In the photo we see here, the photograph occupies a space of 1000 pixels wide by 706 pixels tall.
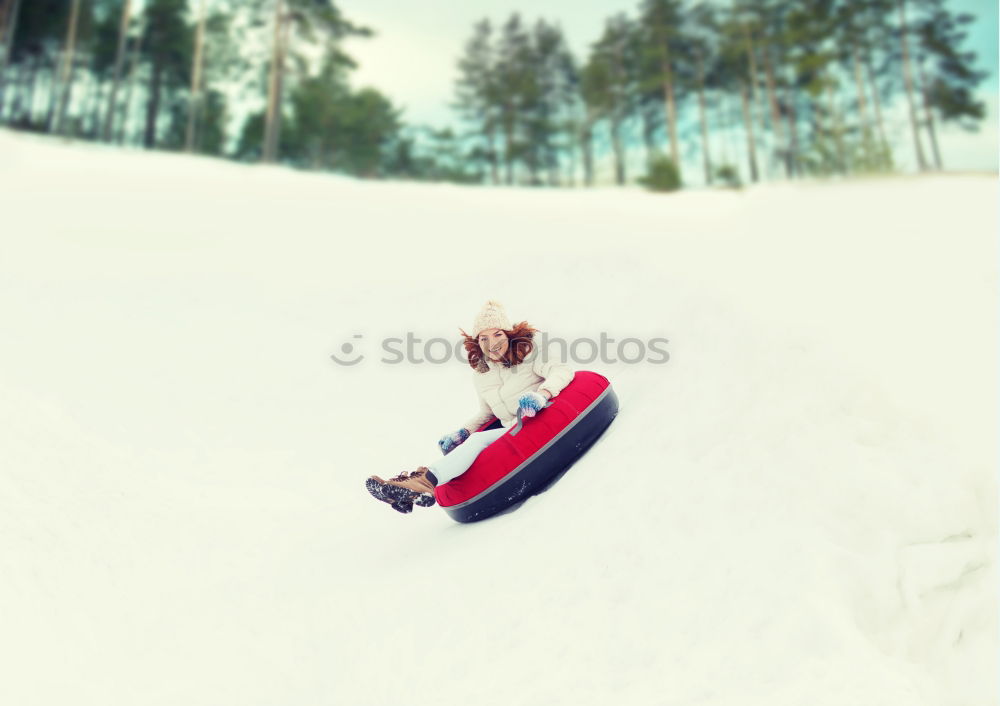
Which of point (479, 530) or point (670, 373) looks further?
point (670, 373)

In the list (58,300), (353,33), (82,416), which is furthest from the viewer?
(353,33)

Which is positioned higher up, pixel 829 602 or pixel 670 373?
pixel 670 373

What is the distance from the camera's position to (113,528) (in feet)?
14.3

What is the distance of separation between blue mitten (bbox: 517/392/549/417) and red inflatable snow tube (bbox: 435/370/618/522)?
9 centimetres

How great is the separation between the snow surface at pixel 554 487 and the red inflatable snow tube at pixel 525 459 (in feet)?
0.60

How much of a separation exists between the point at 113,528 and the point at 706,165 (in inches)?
1023

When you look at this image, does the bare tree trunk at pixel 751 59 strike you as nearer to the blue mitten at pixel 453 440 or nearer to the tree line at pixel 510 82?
the tree line at pixel 510 82

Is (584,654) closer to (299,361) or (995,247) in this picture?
(995,247)

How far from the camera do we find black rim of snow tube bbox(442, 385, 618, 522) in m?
3.94

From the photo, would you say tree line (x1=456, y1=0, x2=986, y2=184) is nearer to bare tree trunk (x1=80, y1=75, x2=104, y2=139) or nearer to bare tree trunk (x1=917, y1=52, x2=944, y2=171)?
bare tree trunk (x1=917, y1=52, x2=944, y2=171)

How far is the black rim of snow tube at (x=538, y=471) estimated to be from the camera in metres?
3.94

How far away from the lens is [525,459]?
154 inches

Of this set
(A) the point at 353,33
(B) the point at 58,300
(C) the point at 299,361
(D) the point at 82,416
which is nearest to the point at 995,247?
(C) the point at 299,361

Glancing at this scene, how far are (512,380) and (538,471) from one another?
67 centimetres
